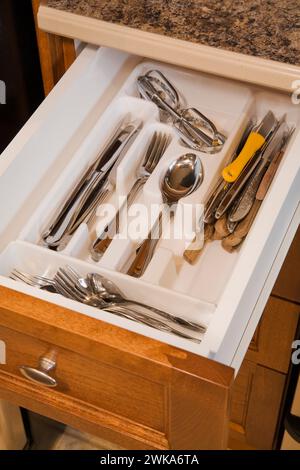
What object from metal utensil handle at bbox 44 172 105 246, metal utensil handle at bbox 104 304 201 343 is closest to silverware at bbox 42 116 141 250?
metal utensil handle at bbox 44 172 105 246

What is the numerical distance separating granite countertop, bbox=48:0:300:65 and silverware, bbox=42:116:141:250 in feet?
0.43

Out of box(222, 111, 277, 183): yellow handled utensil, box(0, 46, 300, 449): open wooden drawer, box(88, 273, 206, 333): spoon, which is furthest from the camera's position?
box(222, 111, 277, 183): yellow handled utensil

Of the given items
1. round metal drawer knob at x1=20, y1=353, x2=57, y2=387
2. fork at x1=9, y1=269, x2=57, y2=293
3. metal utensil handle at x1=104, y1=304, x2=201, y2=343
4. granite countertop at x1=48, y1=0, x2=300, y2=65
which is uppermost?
granite countertop at x1=48, y1=0, x2=300, y2=65

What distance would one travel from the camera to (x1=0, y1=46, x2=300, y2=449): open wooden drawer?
2.09 ft

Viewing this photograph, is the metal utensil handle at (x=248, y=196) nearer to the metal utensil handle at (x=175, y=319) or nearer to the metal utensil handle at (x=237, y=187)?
the metal utensil handle at (x=237, y=187)

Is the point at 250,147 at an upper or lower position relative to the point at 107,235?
upper

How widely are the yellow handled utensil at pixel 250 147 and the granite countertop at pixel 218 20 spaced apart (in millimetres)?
100

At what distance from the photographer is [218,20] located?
0.87 meters

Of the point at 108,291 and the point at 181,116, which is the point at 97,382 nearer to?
the point at 108,291

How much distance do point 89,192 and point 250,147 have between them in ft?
0.66

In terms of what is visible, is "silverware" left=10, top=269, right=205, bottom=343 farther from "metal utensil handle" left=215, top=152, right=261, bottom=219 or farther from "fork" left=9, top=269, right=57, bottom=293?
"metal utensil handle" left=215, top=152, right=261, bottom=219

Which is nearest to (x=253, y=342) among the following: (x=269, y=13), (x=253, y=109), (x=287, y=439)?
(x=287, y=439)

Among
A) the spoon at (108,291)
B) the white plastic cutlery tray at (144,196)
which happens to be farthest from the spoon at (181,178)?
the spoon at (108,291)

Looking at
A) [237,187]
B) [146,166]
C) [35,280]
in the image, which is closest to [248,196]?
[237,187]
